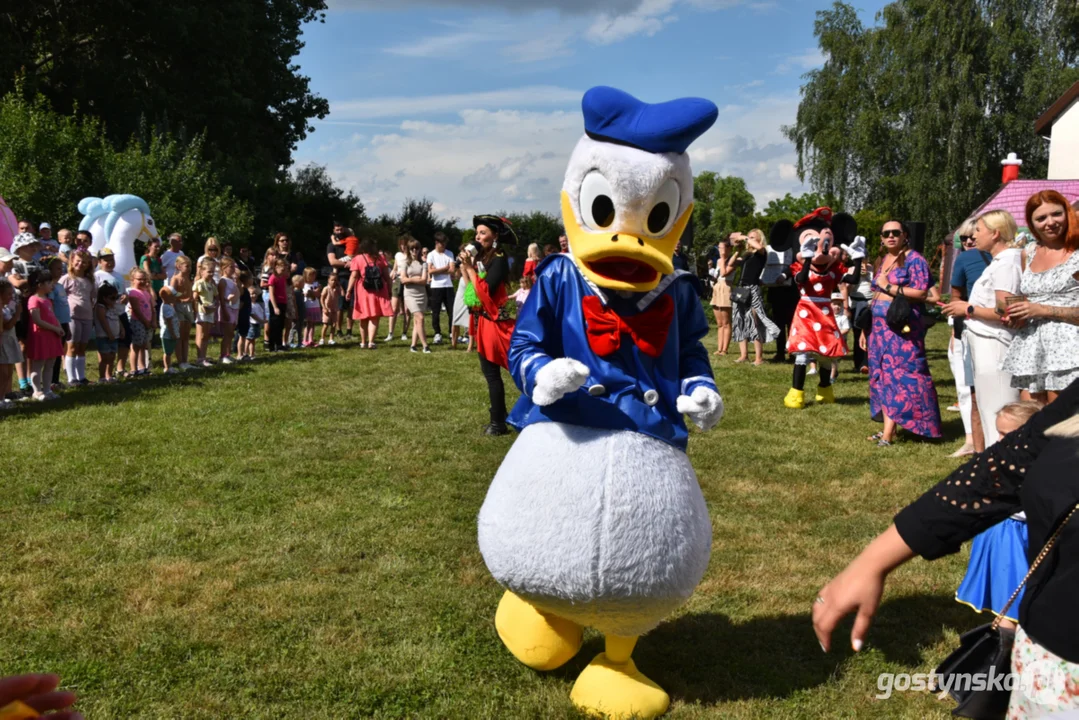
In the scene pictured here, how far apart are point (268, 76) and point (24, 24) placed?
7.93 m

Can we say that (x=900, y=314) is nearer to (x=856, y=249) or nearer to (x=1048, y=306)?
(x=1048, y=306)

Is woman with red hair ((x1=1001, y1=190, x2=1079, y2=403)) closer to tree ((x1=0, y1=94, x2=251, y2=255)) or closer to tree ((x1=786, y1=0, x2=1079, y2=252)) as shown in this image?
tree ((x1=0, y1=94, x2=251, y2=255))

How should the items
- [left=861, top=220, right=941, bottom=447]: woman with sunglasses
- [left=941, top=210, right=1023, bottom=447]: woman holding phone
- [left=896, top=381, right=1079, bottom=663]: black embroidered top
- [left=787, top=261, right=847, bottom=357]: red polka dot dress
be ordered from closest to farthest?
[left=896, top=381, right=1079, bottom=663]: black embroidered top
[left=941, top=210, right=1023, bottom=447]: woman holding phone
[left=861, top=220, right=941, bottom=447]: woman with sunglasses
[left=787, top=261, right=847, bottom=357]: red polka dot dress

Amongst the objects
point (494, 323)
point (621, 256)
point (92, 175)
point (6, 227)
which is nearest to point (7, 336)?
point (494, 323)

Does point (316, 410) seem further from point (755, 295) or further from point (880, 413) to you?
point (755, 295)

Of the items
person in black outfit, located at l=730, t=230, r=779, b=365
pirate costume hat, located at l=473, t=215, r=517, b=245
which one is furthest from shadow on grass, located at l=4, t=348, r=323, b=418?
person in black outfit, located at l=730, t=230, r=779, b=365

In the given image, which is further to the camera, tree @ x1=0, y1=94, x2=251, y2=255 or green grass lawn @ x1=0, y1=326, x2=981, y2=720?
tree @ x1=0, y1=94, x2=251, y2=255

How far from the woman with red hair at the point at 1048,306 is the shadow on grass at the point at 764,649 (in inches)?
62.5

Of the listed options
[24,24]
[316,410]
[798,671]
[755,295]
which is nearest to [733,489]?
[798,671]

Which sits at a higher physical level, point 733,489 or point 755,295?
point 755,295

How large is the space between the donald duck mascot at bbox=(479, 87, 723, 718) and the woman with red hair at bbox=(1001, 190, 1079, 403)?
9.22ft

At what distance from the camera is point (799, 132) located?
117ft

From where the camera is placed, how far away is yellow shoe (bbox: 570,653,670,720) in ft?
11.1

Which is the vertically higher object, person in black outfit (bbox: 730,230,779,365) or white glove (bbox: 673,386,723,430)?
person in black outfit (bbox: 730,230,779,365)
